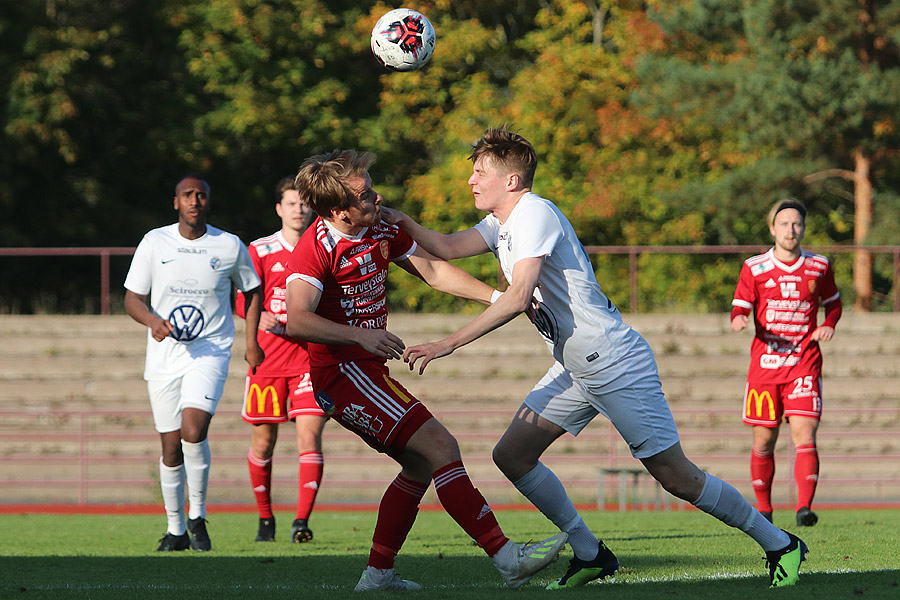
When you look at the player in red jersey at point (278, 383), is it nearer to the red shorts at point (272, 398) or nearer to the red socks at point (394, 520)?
the red shorts at point (272, 398)

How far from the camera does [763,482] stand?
888 cm

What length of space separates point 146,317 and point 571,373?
344 cm

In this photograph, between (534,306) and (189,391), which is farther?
(189,391)

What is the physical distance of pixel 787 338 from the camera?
29.0ft

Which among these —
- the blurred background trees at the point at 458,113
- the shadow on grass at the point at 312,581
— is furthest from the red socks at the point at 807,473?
the blurred background trees at the point at 458,113

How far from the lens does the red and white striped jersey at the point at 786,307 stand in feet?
28.9

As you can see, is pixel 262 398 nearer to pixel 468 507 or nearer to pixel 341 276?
pixel 341 276

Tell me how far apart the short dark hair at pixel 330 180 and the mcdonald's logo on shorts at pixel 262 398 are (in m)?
3.44

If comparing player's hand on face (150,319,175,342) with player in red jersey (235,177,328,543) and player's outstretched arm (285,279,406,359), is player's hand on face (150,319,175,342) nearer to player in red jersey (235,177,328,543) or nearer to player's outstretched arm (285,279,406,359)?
player in red jersey (235,177,328,543)

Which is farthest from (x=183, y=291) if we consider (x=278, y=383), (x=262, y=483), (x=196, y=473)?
(x=262, y=483)

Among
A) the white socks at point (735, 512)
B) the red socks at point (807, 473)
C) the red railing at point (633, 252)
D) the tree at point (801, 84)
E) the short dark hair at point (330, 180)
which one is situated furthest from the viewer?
the tree at point (801, 84)

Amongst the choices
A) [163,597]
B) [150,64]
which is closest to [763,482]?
[163,597]

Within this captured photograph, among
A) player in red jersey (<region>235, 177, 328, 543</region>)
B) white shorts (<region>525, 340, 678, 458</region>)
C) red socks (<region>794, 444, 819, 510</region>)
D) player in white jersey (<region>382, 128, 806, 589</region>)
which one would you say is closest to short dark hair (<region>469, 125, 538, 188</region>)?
player in white jersey (<region>382, 128, 806, 589</region>)

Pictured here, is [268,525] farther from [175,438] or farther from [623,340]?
[623,340]
